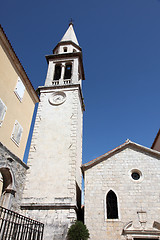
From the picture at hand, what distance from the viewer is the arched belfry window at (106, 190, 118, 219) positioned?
11594 millimetres

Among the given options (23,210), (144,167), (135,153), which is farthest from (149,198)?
(23,210)

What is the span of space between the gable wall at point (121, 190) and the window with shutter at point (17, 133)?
520cm

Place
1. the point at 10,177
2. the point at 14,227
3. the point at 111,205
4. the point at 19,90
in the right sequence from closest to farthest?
the point at 14,227 < the point at 10,177 < the point at 19,90 < the point at 111,205

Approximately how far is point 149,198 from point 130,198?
1139 millimetres

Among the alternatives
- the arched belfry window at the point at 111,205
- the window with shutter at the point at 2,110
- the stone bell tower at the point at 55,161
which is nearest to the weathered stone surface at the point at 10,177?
the window with shutter at the point at 2,110

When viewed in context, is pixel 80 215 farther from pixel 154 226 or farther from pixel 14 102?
pixel 14 102

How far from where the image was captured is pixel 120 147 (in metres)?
13.9

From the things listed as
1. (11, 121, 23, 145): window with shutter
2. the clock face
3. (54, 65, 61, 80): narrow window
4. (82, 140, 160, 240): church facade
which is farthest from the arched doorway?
(54, 65, 61, 80): narrow window

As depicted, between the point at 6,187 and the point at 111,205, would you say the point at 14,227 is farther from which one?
the point at 111,205

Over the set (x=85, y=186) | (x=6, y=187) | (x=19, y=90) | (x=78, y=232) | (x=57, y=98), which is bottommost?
(x=78, y=232)

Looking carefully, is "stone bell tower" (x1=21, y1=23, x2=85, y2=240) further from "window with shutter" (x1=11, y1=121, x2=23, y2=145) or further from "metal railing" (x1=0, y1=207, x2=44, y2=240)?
"window with shutter" (x1=11, y1=121, x2=23, y2=145)

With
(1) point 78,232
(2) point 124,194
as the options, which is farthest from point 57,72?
(1) point 78,232

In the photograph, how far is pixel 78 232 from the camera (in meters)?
10.4

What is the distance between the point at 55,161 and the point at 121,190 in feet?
16.3
